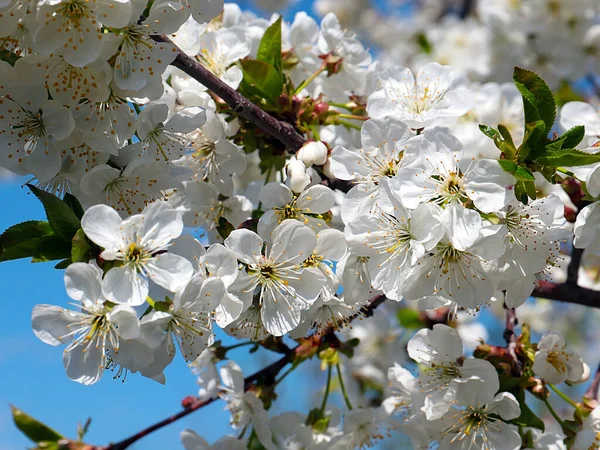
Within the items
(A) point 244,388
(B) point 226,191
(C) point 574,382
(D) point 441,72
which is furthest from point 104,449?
(D) point 441,72

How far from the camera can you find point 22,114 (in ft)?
5.40

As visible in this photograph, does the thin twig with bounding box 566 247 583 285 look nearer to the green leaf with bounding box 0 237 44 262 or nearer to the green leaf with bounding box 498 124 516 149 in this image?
the green leaf with bounding box 498 124 516 149

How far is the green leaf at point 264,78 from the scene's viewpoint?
198cm

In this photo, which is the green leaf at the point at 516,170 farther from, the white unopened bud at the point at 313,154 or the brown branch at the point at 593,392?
the brown branch at the point at 593,392

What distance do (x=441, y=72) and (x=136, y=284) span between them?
52.5 inches

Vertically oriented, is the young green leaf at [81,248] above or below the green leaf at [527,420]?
above

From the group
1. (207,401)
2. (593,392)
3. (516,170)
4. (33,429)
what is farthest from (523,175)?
(33,429)

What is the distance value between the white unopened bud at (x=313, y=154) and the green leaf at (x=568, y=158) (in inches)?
23.8

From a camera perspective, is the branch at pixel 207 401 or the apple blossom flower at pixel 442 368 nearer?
the apple blossom flower at pixel 442 368

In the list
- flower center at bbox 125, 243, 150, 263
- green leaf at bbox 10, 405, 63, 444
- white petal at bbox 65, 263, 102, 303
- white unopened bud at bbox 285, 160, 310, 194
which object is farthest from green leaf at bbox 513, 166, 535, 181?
green leaf at bbox 10, 405, 63, 444

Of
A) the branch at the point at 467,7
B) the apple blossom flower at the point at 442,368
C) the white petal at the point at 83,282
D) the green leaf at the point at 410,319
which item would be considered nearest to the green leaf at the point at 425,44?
the branch at the point at 467,7

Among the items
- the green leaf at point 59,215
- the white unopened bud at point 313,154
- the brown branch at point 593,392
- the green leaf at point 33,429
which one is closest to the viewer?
the green leaf at point 59,215

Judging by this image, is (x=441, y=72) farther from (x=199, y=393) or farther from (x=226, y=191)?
(x=199, y=393)

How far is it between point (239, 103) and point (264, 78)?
19cm
